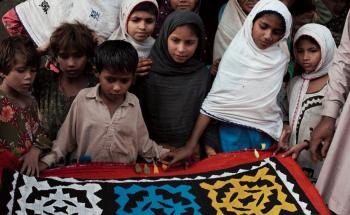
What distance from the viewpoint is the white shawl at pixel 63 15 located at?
3178mm

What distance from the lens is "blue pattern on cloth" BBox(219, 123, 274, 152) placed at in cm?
292

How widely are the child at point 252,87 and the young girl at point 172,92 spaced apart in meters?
0.07

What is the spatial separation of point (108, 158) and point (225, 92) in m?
0.79

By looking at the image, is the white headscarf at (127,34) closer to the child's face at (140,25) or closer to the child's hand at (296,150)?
the child's face at (140,25)

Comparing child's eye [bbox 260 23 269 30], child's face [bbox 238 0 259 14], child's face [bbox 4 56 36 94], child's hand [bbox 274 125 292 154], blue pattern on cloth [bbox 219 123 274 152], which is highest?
child's face [bbox 238 0 259 14]

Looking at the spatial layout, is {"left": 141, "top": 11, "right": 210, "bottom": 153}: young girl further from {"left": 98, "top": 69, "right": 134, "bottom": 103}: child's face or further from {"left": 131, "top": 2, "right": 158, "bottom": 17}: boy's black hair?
{"left": 98, "top": 69, "right": 134, "bottom": 103}: child's face

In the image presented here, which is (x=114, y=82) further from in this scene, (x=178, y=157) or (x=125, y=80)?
(x=178, y=157)

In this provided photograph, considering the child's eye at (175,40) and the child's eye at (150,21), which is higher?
the child's eye at (150,21)

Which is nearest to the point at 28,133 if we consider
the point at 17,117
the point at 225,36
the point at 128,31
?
the point at 17,117

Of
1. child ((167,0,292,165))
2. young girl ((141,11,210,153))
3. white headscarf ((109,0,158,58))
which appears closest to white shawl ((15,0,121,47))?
white headscarf ((109,0,158,58))

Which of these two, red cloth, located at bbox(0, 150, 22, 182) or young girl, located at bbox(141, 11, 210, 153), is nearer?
red cloth, located at bbox(0, 150, 22, 182)

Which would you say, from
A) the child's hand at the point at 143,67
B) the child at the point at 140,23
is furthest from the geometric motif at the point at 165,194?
the child at the point at 140,23

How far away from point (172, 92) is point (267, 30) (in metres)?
0.66

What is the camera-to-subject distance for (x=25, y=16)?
3.22 metres
